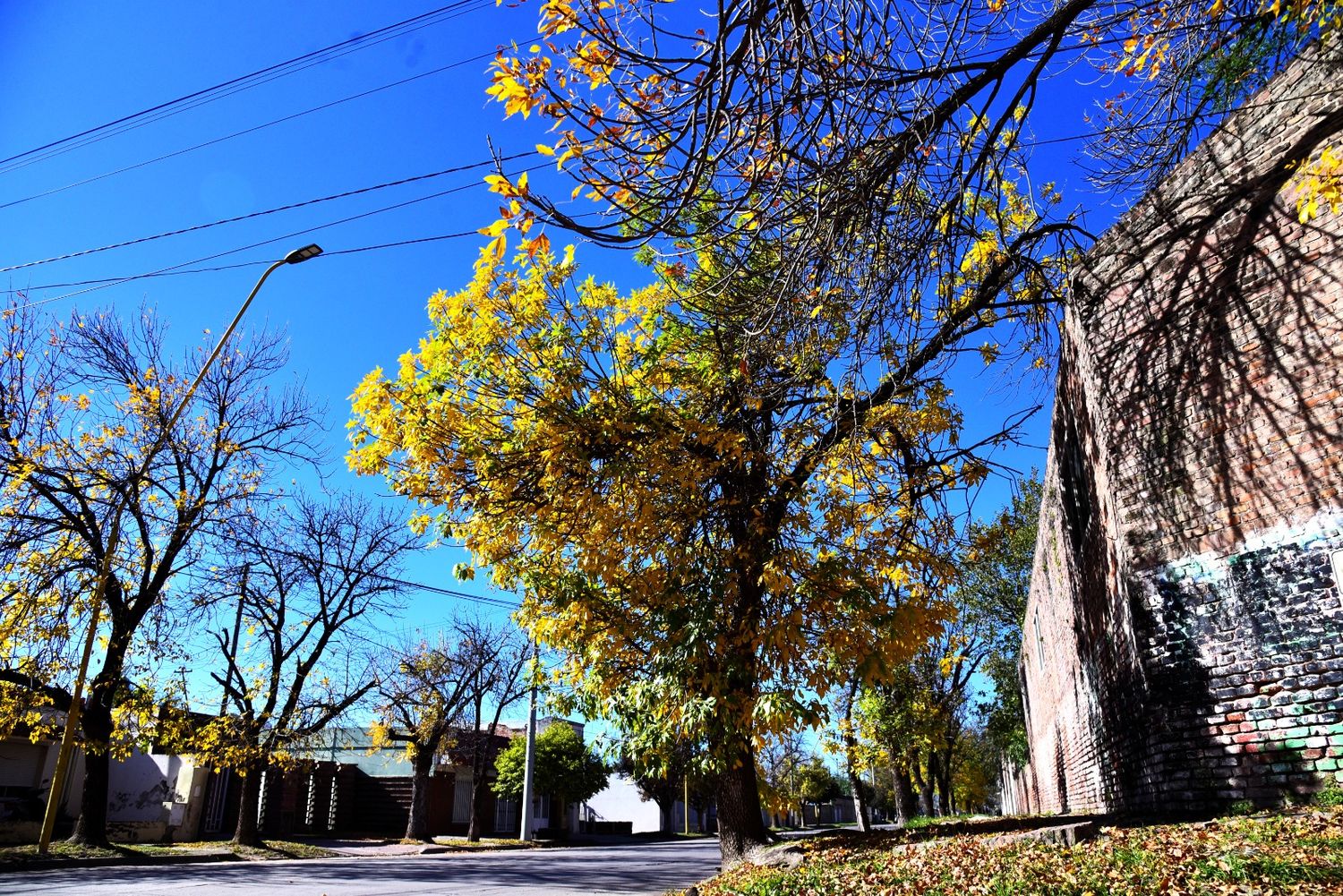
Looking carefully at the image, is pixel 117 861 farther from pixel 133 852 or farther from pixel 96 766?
pixel 96 766

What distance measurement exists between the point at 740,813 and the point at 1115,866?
512cm

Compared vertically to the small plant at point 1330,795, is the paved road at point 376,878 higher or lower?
lower

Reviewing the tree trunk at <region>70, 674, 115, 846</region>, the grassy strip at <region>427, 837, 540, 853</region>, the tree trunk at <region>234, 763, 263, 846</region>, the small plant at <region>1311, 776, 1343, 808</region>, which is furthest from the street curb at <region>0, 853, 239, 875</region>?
the small plant at <region>1311, 776, 1343, 808</region>

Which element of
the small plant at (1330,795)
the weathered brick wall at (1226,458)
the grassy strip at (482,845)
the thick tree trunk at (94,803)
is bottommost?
the grassy strip at (482,845)

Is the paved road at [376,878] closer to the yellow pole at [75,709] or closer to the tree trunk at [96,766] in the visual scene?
the yellow pole at [75,709]

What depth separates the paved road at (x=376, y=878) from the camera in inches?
401

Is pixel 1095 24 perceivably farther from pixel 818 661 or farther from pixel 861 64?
pixel 818 661

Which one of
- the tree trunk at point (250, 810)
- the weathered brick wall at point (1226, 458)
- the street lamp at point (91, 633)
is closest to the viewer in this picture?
the weathered brick wall at point (1226, 458)

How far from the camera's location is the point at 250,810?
67.9ft

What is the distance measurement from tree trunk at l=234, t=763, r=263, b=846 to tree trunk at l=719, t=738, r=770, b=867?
14843 mm

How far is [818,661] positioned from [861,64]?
18.6 feet

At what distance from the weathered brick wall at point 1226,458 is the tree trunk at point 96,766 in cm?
1826

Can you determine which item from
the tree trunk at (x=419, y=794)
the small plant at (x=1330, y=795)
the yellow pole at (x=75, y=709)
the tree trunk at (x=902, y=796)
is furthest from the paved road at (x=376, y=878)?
the tree trunk at (x=902, y=796)

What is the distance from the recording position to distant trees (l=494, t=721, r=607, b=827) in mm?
33094
